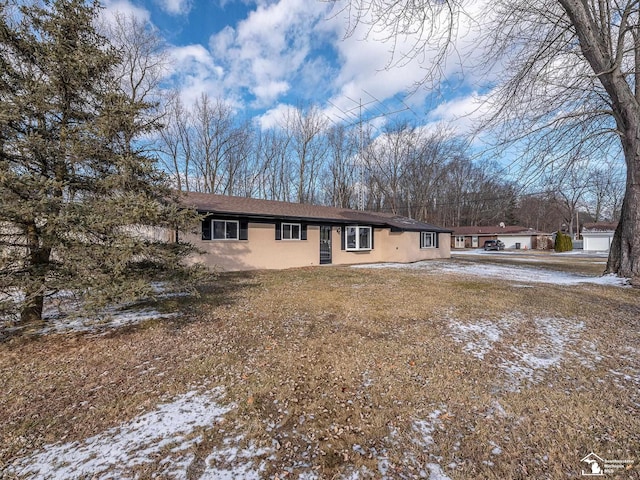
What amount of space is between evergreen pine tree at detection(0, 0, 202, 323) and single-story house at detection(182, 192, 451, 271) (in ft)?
14.1

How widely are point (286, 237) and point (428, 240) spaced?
11.0 meters

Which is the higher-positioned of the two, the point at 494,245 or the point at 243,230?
the point at 243,230

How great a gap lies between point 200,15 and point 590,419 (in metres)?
14.7

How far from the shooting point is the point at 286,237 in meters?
13.2

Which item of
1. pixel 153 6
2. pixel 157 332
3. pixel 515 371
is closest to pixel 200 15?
pixel 153 6

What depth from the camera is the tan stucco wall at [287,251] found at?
1126cm

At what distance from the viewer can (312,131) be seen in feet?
91.0

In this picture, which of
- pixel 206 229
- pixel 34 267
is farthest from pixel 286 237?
pixel 34 267

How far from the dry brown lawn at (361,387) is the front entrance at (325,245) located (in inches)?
347

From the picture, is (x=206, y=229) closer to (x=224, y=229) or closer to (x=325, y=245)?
(x=224, y=229)

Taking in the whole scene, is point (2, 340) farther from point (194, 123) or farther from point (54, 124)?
point (194, 123)

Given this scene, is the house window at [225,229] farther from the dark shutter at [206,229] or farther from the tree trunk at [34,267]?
the tree trunk at [34,267]

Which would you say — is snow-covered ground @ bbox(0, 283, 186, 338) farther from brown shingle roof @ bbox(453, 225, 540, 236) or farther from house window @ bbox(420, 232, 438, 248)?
brown shingle roof @ bbox(453, 225, 540, 236)

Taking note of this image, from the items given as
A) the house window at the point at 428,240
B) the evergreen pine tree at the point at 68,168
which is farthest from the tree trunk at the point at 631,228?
the evergreen pine tree at the point at 68,168
